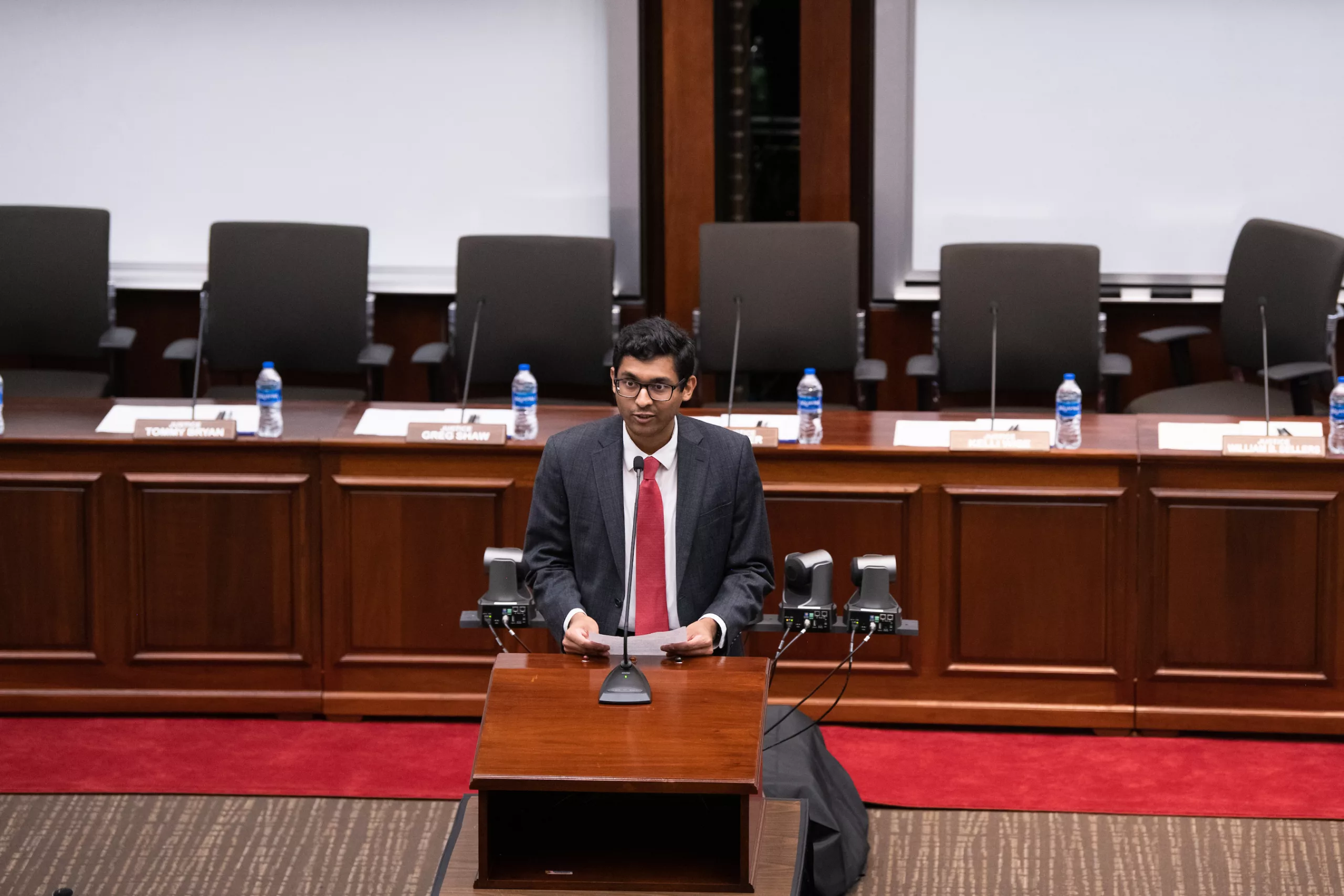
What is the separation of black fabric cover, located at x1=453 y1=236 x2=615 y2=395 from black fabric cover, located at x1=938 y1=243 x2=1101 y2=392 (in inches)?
43.4

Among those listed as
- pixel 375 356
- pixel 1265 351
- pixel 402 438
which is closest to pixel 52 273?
pixel 375 356

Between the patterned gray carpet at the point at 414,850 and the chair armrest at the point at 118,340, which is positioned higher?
the chair armrest at the point at 118,340

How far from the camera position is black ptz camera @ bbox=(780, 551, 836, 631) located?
9.68ft

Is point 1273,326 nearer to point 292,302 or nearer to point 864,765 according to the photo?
point 864,765

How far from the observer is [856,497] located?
4277mm

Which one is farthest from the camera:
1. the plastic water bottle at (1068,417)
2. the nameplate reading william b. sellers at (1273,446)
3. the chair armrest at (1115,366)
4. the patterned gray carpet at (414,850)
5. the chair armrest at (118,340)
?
the chair armrest at (118,340)

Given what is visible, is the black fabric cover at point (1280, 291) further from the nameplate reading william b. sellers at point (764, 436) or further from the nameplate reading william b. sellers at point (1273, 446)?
the nameplate reading william b. sellers at point (764, 436)

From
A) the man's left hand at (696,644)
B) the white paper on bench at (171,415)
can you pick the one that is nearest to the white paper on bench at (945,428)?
the man's left hand at (696,644)

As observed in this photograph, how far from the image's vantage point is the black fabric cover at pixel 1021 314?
531cm

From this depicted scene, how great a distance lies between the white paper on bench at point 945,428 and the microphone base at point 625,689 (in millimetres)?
1914

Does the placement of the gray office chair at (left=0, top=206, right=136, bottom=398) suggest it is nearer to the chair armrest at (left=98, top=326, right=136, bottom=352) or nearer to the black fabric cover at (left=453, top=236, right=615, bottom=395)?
the chair armrest at (left=98, top=326, right=136, bottom=352)

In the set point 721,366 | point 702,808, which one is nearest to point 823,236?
point 721,366

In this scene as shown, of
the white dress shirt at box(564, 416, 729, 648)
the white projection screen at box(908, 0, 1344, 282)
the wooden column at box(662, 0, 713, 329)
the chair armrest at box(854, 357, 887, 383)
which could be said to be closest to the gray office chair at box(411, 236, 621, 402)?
the wooden column at box(662, 0, 713, 329)

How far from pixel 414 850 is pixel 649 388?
1.31 m
